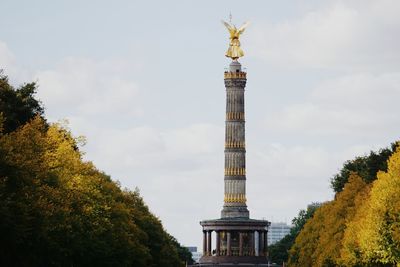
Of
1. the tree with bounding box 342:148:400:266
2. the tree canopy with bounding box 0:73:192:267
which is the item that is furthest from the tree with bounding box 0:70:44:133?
the tree with bounding box 342:148:400:266

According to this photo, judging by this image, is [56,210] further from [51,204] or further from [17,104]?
[17,104]

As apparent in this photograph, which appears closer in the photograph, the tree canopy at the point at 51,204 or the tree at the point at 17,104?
the tree canopy at the point at 51,204

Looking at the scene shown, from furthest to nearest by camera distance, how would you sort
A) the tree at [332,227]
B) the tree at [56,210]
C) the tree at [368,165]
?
the tree at [368,165] → the tree at [332,227] → the tree at [56,210]

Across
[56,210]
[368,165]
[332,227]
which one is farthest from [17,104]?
[368,165]

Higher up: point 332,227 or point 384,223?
point 332,227

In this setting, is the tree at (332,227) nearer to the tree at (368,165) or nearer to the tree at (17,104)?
the tree at (368,165)

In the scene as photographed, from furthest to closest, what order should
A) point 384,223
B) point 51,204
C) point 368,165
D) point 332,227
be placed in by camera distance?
point 368,165
point 332,227
point 384,223
point 51,204

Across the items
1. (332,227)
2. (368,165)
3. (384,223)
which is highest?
(368,165)

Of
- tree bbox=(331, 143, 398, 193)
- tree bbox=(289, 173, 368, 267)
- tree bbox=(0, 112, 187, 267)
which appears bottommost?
tree bbox=(0, 112, 187, 267)

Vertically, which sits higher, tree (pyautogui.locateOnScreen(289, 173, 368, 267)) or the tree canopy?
tree (pyautogui.locateOnScreen(289, 173, 368, 267))

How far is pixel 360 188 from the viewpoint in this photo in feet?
479

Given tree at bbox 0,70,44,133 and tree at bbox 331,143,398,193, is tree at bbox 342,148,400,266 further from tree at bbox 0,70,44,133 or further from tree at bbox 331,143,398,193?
tree at bbox 331,143,398,193

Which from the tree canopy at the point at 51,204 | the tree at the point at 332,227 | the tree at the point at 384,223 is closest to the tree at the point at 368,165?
the tree at the point at 332,227

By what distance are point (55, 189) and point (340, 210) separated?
209 feet
